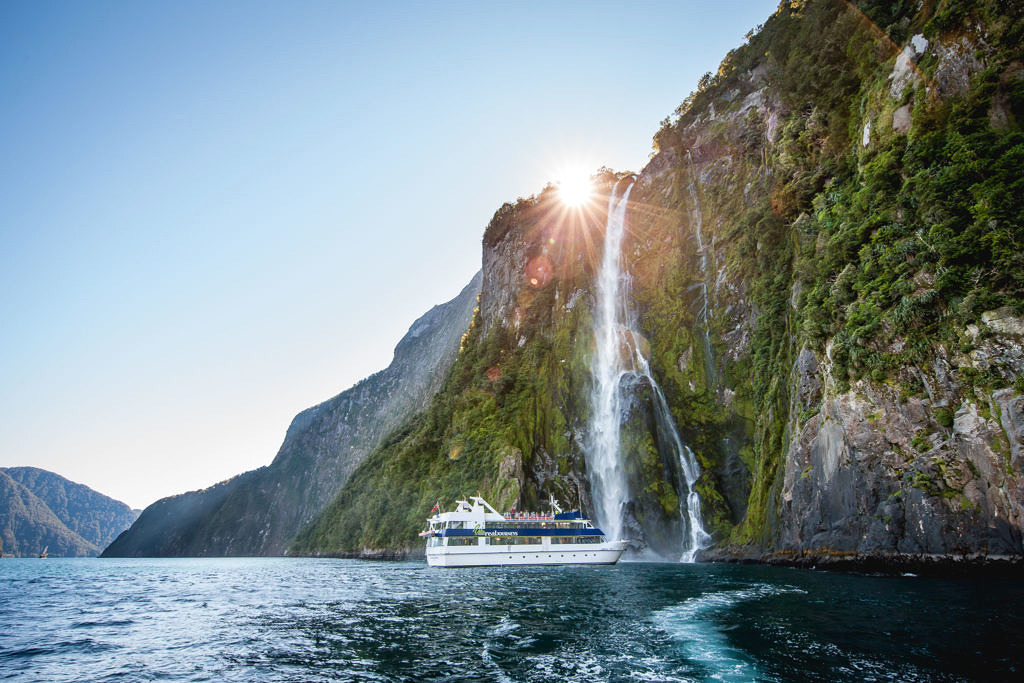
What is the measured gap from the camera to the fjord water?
12164mm

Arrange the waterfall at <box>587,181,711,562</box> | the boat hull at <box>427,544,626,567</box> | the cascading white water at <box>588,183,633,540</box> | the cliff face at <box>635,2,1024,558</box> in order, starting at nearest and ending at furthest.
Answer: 1. the cliff face at <box>635,2,1024,558</box>
2. the boat hull at <box>427,544,626,567</box>
3. the waterfall at <box>587,181,711,562</box>
4. the cascading white water at <box>588,183,633,540</box>

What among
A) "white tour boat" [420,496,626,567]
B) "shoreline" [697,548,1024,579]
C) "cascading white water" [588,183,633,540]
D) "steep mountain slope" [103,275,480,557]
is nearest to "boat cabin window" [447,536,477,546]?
"white tour boat" [420,496,626,567]

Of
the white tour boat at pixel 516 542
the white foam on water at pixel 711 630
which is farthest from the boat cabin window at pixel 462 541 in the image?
the white foam on water at pixel 711 630

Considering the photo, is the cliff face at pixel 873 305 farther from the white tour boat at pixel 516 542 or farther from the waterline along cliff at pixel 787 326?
the white tour boat at pixel 516 542

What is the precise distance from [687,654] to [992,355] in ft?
71.1

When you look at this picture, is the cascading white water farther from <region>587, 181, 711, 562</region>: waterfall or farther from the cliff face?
the cliff face

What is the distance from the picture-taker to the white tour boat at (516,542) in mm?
48375

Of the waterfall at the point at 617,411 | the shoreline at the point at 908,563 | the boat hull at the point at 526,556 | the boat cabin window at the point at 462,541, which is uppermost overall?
the waterfall at the point at 617,411

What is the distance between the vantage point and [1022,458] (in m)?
21.9

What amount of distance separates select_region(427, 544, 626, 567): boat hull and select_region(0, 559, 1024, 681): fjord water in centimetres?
2119

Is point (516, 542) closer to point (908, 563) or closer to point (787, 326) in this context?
point (787, 326)

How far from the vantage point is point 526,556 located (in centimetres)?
4919

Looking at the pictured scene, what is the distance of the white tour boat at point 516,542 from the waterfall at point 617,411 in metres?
7.54

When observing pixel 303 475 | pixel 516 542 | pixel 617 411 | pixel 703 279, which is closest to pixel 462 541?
pixel 516 542
